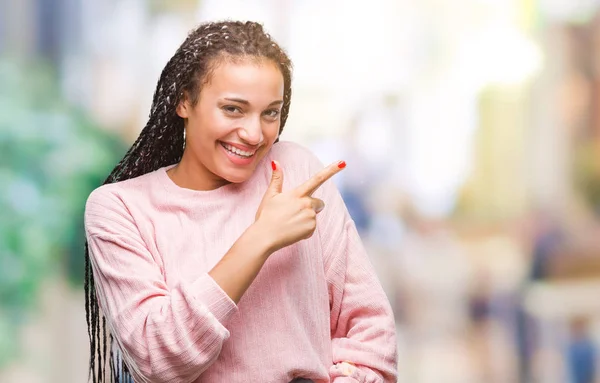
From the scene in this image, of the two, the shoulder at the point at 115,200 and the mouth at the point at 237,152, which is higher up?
the mouth at the point at 237,152

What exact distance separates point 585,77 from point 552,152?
40cm

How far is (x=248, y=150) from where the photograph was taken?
1.41 metres

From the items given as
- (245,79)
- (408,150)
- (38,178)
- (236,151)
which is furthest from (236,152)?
(408,150)

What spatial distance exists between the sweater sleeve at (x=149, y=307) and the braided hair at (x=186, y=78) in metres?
0.16

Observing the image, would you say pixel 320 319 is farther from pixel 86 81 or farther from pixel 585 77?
pixel 585 77

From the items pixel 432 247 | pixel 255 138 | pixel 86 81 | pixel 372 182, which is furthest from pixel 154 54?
pixel 255 138

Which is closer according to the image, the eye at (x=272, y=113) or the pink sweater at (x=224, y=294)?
the pink sweater at (x=224, y=294)

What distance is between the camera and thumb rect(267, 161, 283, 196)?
140 cm

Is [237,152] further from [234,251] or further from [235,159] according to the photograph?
[234,251]

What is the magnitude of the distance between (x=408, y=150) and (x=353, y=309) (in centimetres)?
292

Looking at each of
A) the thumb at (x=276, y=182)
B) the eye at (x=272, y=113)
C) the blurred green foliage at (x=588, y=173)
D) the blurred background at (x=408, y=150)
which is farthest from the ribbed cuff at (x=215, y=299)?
the blurred green foliage at (x=588, y=173)

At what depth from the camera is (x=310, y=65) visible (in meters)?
4.20

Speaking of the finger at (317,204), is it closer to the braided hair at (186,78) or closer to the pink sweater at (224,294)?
the pink sweater at (224,294)

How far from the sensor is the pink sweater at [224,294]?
1.31 meters
